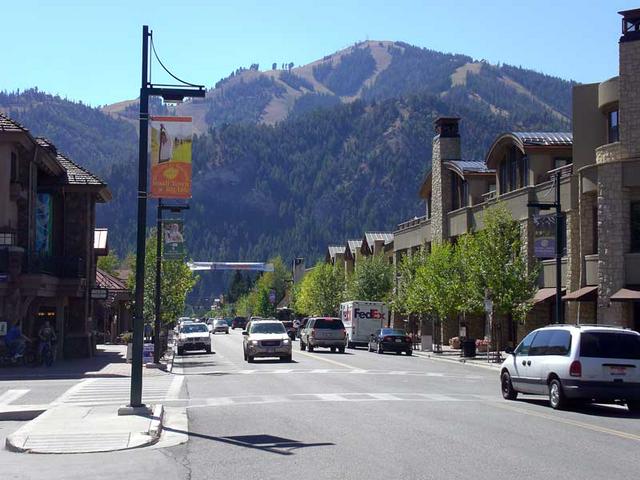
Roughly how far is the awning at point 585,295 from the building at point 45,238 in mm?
21341

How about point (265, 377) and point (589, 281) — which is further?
point (589, 281)

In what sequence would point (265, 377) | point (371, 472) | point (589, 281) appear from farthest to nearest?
point (589, 281)
point (265, 377)
point (371, 472)

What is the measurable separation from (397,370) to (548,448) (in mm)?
21469

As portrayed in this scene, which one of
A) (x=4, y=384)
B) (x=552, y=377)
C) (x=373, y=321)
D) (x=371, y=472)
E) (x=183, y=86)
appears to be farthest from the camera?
(x=373, y=321)

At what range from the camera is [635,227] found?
128ft

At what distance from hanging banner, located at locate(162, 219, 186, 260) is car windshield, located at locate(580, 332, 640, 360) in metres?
20.6

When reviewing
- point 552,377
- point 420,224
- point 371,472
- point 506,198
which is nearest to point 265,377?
point 552,377

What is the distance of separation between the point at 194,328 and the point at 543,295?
18998mm

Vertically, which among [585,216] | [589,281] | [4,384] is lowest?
[4,384]

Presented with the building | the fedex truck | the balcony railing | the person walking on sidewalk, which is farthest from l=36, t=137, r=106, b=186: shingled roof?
the fedex truck

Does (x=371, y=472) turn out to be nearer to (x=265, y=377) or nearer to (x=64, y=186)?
(x=265, y=377)

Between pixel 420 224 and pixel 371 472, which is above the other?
pixel 420 224

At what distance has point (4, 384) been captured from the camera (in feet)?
90.3

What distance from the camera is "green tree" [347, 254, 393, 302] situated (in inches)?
2903
